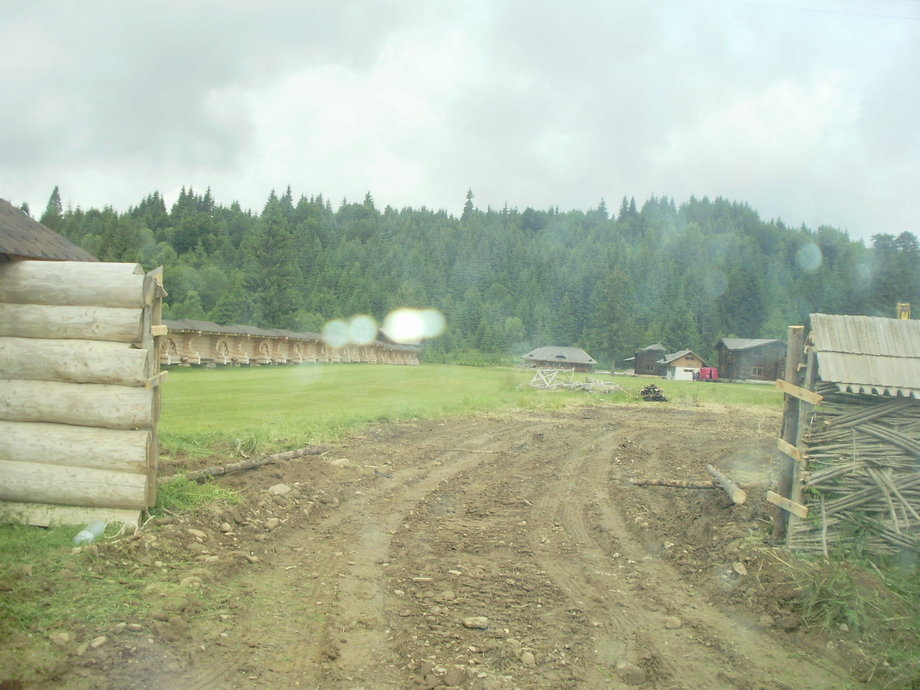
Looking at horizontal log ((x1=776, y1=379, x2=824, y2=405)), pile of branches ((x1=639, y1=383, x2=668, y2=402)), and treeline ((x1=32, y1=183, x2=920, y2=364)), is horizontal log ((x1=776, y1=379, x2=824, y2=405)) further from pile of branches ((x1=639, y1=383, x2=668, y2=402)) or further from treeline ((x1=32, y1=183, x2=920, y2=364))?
treeline ((x1=32, y1=183, x2=920, y2=364))

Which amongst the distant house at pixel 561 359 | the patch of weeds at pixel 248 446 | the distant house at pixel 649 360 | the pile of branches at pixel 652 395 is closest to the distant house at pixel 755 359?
the distant house at pixel 649 360

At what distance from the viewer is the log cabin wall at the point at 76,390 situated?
7160 millimetres

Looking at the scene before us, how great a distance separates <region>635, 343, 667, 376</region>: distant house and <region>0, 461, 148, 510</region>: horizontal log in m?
97.1

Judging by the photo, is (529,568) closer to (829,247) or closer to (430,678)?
(430,678)

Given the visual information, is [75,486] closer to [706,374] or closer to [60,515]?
[60,515]

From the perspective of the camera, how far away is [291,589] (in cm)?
627

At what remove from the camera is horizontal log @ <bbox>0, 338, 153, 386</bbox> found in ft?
24.0

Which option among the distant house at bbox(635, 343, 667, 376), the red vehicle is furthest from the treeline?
the red vehicle

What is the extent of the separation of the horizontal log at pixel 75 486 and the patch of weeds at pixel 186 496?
471mm

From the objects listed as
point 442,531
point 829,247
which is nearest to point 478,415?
point 442,531

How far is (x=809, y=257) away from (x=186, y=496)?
170 metres

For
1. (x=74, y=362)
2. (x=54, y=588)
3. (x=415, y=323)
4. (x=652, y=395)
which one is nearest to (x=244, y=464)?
(x=74, y=362)

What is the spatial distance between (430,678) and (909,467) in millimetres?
5675

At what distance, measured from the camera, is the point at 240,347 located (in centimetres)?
4747
